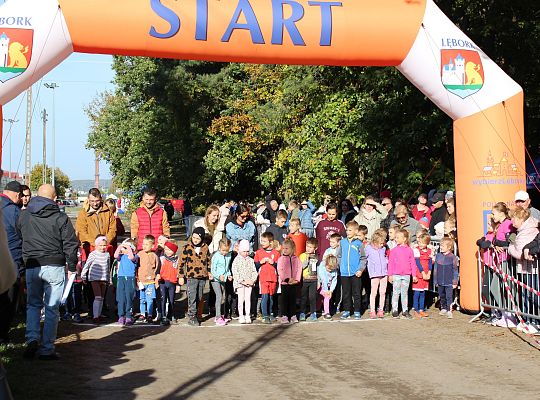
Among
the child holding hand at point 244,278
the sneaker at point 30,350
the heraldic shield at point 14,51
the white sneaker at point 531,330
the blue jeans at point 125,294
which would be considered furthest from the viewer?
the child holding hand at point 244,278

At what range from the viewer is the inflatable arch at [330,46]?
11.5 meters

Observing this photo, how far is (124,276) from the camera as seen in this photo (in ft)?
41.8

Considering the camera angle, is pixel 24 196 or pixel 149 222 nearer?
pixel 24 196

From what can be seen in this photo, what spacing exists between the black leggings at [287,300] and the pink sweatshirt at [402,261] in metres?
1.62

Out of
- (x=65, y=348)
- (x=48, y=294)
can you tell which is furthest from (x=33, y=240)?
(x=65, y=348)

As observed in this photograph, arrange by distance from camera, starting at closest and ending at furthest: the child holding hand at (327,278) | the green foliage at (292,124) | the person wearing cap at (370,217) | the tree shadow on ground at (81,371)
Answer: the tree shadow on ground at (81,371) → the child holding hand at (327,278) → the person wearing cap at (370,217) → the green foliage at (292,124)

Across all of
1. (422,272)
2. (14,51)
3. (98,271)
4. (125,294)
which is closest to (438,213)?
(422,272)

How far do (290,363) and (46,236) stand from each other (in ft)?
10.2

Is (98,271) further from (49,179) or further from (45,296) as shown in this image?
(49,179)

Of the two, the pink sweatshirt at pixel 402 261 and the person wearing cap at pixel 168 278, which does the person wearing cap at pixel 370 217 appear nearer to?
the pink sweatshirt at pixel 402 261

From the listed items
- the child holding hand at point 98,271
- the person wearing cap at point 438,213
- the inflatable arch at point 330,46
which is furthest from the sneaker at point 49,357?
the person wearing cap at point 438,213

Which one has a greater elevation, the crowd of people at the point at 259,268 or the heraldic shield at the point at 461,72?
the heraldic shield at the point at 461,72

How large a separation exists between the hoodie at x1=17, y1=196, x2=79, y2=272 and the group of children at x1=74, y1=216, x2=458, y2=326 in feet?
9.62

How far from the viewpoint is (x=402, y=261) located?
13.6 meters
